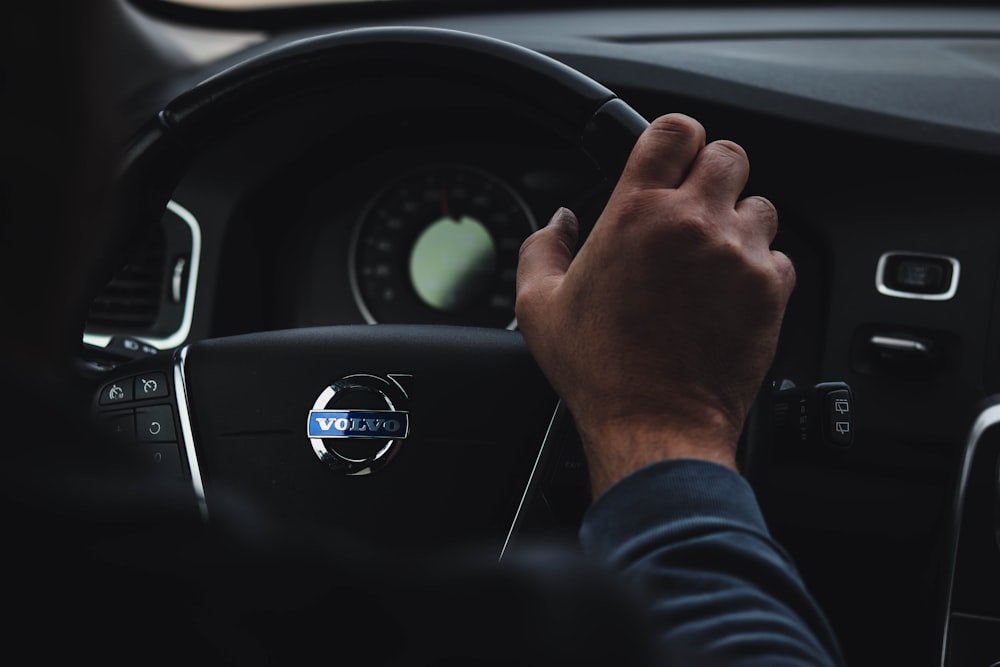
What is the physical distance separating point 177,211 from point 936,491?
4.29 feet

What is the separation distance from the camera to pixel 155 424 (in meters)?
1.13

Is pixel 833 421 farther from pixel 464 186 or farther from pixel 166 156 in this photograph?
pixel 464 186

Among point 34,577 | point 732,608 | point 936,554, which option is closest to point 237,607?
point 34,577

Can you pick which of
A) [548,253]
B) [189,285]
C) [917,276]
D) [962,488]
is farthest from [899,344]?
[189,285]

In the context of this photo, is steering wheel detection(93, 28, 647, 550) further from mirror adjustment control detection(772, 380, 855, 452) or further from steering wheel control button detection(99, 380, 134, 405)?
mirror adjustment control detection(772, 380, 855, 452)

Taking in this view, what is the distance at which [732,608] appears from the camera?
64 centimetres

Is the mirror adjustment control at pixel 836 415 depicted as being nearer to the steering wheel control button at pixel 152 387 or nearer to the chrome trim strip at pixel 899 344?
the chrome trim strip at pixel 899 344

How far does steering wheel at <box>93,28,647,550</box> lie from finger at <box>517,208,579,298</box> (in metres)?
0.16

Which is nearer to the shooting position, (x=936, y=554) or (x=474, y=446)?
(x=474, y=446)

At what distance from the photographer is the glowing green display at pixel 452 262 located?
6.26 ft

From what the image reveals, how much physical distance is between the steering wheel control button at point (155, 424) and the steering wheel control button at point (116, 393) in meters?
0.02

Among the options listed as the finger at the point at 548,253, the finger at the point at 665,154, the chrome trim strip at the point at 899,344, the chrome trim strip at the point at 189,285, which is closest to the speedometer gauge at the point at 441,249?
the chrome trim strip at the point at 189,285

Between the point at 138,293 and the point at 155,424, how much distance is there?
837mm

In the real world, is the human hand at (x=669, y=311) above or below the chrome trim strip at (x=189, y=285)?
above
